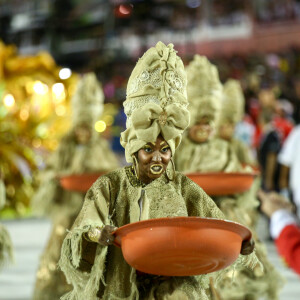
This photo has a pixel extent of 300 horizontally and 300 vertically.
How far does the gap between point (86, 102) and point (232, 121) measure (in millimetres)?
1021

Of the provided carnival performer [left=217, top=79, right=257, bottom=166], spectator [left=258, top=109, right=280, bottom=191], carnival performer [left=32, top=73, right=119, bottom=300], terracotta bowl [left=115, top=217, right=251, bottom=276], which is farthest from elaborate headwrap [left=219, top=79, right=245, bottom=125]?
terracotta bowl [left=115, top=217, right=251, bottom=276]

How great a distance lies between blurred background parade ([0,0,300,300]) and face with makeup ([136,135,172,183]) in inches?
102

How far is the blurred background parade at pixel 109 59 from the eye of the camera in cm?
897

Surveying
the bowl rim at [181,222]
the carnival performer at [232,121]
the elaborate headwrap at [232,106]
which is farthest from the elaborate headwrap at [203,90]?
the bowl rim at [181,222]

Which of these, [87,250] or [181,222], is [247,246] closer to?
[181,222]

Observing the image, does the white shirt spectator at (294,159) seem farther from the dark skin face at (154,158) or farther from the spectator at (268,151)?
the spectator at (268,151)

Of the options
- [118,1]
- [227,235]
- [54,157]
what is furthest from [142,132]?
[54,157]

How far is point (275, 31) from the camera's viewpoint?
16.3m

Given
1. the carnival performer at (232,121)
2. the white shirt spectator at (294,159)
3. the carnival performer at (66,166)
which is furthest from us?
the carnival performer at (232,121)

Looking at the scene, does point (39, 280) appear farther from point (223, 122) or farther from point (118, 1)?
point (118, 1)

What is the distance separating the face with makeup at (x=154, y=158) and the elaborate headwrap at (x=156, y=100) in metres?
0.02

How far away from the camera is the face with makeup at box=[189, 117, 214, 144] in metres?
3.65

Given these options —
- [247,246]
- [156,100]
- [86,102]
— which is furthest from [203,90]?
[247,246]

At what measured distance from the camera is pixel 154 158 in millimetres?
2205
